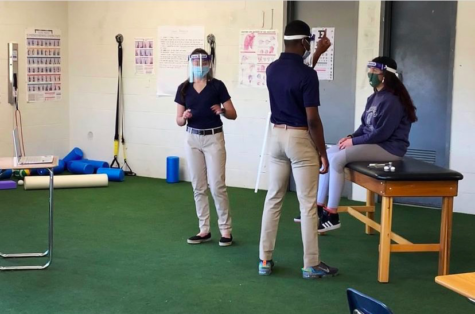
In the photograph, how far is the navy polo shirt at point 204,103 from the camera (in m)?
5.17

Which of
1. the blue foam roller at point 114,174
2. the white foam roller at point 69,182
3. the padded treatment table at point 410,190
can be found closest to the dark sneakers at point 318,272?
the padded treatment table at point 410,190

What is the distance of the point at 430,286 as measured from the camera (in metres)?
4.50

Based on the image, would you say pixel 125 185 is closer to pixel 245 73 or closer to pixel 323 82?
pixel 245 73

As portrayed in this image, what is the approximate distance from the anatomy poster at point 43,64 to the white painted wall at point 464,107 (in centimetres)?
488

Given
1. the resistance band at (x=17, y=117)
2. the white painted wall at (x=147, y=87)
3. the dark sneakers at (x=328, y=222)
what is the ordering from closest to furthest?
1. the dark sneakers at (x=328, y=222)
2. the white painted wall at (x=147, y=87)
3. the resistance band at (x=17, y=117)

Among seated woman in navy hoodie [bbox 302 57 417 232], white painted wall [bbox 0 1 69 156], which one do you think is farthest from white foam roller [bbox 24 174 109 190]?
seated woman in navy hoodie [bbox 302 57 417 232]

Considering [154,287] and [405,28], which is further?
[405,28]

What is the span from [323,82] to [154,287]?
372 cm

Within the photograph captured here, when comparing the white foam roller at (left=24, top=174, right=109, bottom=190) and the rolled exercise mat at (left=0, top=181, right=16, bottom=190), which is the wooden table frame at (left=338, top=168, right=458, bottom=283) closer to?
the white foam roller at (left=24, top=174, right=109, bottom=190)

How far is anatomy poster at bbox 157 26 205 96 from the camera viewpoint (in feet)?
26.5

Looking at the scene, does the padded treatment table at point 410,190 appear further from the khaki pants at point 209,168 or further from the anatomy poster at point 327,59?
the anatomy poster at point 327,59

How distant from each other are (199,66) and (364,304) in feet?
10.5

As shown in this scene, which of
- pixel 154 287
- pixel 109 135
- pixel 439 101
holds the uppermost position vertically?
pixel 439 101

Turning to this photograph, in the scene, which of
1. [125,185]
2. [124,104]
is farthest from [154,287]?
[124,104]
